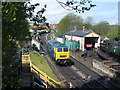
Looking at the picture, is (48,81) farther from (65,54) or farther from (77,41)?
(77,41)

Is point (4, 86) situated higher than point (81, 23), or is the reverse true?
point (81, 23)

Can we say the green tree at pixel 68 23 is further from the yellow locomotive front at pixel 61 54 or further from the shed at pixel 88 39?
the yellow locomotive front at pixel 61 54

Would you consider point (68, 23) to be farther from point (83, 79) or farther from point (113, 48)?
point (83, 79)

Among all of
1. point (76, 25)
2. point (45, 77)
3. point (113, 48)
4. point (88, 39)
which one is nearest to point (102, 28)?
point (76, 25)

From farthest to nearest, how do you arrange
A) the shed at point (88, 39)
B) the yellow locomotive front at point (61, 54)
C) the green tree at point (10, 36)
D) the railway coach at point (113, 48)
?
the shed at point (88, 39), the railway coach at point (113, 48), the yellow locomotive front at point (61, 54), the green tree at point (10, 36)

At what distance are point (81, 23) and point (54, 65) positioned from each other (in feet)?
137

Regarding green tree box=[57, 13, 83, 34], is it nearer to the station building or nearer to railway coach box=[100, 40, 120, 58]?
the station building

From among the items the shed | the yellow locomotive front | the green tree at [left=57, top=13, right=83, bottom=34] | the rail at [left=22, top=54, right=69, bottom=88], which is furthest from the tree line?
the rail at [left=22, top=54, right=69, bottom=88]

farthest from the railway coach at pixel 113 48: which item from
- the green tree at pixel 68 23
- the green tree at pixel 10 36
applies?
the green tree at pixel 68 23

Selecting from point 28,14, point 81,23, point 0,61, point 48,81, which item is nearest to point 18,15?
point 28,14

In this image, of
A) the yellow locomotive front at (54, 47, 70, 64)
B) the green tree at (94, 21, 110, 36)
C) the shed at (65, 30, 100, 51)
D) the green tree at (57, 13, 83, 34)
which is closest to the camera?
the yellow locomotive front at (54, 47, 70, 64)

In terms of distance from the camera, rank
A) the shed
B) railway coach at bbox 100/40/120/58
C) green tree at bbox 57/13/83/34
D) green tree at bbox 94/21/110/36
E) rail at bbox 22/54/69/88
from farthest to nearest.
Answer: green tree at bbox 94/21/110/36
green tree at bbox 57/13/83/34
the shed
railway coach at bbox 100/40/120/58
rail at bbox 22/54/69/88

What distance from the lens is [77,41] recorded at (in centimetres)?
3519

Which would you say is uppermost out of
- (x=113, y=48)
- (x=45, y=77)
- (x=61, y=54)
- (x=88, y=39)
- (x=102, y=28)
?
(x=102, y=28)
